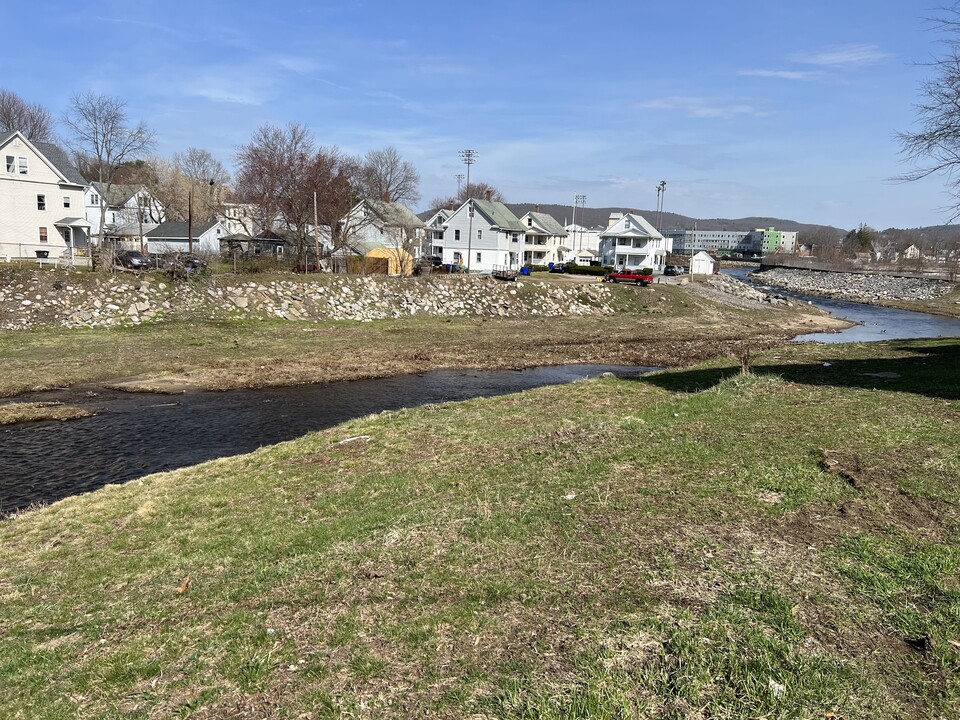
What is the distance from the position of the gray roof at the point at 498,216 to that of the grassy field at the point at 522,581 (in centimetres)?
6445

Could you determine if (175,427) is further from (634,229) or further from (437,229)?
(634,229)

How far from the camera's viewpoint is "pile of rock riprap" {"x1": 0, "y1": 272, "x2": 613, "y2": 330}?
28.8 m

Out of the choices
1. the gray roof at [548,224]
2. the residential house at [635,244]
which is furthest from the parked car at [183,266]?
the residential house at [635,244]

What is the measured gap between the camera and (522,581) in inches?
243

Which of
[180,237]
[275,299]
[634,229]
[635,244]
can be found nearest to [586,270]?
[634,229]

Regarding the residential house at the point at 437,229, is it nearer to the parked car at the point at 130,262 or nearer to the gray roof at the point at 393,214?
the gray roof at the point at 393,214

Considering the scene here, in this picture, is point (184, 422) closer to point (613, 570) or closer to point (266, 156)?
point (613, 570)

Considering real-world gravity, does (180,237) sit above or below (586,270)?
above

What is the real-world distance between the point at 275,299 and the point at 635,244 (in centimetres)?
7726

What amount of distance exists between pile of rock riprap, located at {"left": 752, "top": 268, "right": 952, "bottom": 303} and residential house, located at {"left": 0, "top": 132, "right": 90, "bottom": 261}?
8652 cm

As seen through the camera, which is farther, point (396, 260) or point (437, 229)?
point (437, 229)

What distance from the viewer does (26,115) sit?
85938mm

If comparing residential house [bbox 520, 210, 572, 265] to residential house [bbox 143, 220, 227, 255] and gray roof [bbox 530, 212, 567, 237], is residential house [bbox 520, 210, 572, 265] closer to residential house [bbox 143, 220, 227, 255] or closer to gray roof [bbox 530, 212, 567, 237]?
gray roof [bbox 530, 212, 567, 237]

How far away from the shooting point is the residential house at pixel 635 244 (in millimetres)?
98562
